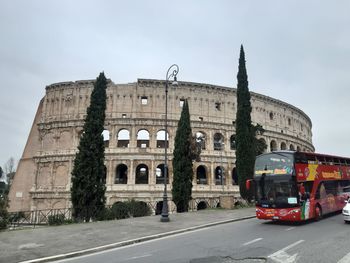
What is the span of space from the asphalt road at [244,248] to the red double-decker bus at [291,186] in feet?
3.66

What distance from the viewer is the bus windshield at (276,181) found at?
41.4ft

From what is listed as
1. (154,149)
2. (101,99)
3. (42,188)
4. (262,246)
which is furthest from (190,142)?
(42,188)

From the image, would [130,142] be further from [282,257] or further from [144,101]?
[282,257]

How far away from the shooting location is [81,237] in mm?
10789

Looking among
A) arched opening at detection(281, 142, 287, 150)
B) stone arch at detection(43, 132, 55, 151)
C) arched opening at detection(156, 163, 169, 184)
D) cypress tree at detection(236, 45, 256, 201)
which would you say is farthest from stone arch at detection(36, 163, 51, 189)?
arched opening at detection(281, 142, 287, 150)

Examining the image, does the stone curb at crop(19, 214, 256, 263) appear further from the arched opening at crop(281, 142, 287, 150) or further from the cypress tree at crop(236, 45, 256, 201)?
the arched opening at crop(281, 142, 287, 150)

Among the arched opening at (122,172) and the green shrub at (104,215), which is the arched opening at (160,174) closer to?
the arched opening at (122,172)

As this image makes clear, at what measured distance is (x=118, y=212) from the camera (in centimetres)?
1778

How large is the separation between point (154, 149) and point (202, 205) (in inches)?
367

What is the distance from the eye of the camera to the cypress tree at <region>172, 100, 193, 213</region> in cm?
2431

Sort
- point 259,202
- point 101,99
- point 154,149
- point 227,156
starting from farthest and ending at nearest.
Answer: point 227,156 < point 154,149 < point 101,99 < point 259,202

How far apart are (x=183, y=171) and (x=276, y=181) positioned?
12.3m

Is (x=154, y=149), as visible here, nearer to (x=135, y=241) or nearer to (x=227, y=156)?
(x=227, y=156)

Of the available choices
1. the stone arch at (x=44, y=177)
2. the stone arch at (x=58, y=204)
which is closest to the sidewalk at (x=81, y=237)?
the stone arch at (x=58, y=204)
